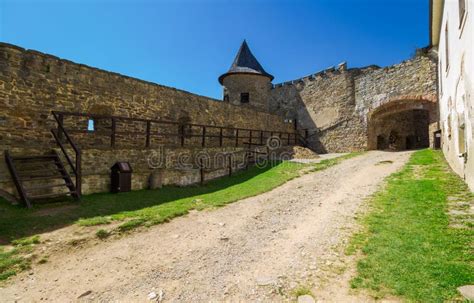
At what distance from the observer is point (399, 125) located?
19922 millimetres

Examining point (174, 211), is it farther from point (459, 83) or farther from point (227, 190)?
point (459, 83)

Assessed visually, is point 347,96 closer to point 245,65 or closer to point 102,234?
point 245,65

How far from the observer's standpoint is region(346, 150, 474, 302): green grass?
2.75m

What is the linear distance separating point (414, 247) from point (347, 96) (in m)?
16.4

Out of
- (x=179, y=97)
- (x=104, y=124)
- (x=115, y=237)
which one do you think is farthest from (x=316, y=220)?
(x=179, y=97)

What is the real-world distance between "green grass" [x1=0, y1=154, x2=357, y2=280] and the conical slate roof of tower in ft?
52.7

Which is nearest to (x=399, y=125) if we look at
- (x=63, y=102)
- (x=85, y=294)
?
(x=63, y=102)

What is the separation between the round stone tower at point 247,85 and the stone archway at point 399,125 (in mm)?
9540

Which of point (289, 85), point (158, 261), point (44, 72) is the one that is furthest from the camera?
point (289, 85)

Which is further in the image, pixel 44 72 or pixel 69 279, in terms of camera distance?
pixel 44 72

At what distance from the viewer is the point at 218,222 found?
5438 mm

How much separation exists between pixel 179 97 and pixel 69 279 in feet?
35.6

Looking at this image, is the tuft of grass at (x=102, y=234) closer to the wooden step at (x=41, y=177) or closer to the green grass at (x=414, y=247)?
the wooden step at (x=41, y=177)

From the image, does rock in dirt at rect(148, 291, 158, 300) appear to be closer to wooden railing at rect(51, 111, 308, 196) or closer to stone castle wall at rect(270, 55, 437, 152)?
wooden railing at rect(51, 111, 308, 196)
